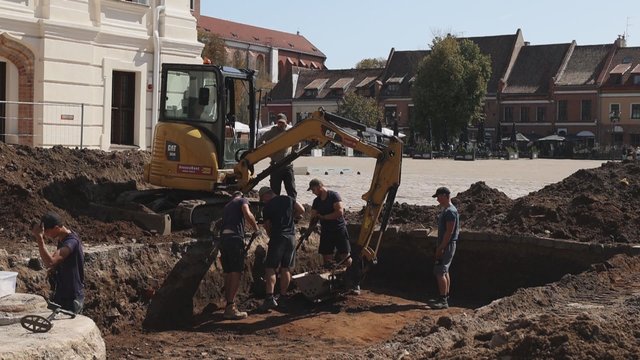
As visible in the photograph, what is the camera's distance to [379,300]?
1336cm

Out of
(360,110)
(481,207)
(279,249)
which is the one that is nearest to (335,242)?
(279,249)

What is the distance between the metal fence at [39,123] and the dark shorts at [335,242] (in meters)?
8.08

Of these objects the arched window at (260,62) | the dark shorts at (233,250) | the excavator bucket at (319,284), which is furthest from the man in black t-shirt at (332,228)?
the arched window at (260,62)

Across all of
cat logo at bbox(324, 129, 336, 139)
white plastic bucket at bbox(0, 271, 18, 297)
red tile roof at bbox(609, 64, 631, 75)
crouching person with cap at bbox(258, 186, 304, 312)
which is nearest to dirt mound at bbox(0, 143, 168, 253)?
crouching person with cap at bbox(258, 186, 304, 312)

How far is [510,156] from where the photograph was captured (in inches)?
2213

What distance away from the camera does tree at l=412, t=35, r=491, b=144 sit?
65.8 meters

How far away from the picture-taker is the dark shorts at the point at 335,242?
13.2 m

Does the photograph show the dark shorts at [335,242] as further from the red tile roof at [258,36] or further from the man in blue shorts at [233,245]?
the red tile roof at [258,36]

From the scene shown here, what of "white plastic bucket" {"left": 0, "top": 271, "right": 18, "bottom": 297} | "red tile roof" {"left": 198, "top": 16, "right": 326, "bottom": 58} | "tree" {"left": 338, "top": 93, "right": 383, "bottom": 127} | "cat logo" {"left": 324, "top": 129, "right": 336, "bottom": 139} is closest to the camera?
"white plastic bucket" {"left": 0, "top": 271, "right": 18, "bottom": 297}

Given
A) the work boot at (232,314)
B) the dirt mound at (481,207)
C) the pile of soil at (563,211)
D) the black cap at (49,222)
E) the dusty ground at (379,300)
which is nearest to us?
the dusty ground at (379,300)

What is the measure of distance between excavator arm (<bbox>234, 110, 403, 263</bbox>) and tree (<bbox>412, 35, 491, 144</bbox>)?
52929 mm

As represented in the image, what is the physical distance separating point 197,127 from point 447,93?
53.7m

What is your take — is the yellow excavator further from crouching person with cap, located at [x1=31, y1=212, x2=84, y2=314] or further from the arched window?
the arched window

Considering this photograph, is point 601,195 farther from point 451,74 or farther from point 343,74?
→ point 343,74
